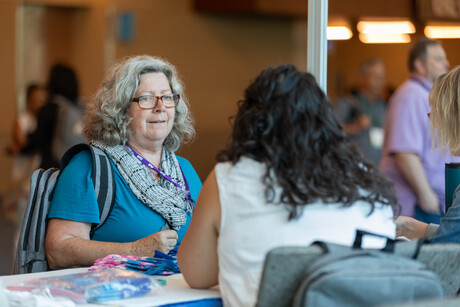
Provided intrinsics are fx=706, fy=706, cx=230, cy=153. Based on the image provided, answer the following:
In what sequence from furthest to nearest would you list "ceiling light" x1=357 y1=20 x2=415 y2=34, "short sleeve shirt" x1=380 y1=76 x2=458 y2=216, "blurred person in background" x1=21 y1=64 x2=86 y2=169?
"ceiling light" x1=357 y1=20 x2=415 y2=34, "blurred person in background" x1=21 y1=64 x2=86 y2=169, "short sleeve shirt" x1=380 y1=76 x2=458 y2=216

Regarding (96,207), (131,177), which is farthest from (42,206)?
(131,177)

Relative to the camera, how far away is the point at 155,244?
2.43 meters

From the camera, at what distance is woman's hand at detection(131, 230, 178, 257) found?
7.92 ft

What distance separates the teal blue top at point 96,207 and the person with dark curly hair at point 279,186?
2.70 ft

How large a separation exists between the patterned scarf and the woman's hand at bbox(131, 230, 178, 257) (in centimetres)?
25

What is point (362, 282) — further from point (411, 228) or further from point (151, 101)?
point (151, 101)

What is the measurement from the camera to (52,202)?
8.70 ft

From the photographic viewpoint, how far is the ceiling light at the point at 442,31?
6.66 meters

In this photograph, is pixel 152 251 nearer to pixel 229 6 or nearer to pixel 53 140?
pixel 53 140

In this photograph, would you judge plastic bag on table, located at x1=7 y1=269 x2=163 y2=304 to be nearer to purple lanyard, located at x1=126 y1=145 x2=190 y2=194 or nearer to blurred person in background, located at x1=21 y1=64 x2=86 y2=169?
purple lanyard, located at x1=126 y1=145 x2=190 y2=194

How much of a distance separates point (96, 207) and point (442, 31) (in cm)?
558

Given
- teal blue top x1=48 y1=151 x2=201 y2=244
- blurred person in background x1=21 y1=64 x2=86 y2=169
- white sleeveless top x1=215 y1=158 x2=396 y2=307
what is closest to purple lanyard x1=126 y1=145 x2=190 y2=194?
teal blue top x1=48 y1=151 x2=201 y2=244

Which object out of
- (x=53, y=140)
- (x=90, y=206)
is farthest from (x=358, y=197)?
(x=53, y=140)

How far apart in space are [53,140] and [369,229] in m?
4.43
